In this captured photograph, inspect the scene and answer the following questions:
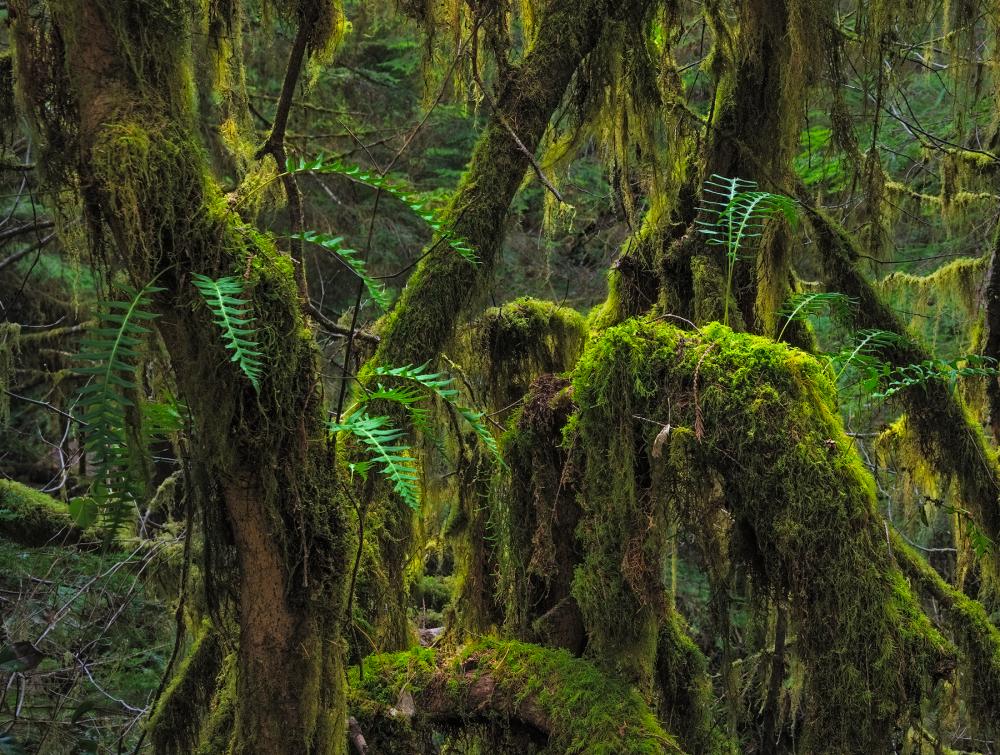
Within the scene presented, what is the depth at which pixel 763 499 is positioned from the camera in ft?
6.50

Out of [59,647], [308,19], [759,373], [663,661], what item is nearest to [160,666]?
[59,647]

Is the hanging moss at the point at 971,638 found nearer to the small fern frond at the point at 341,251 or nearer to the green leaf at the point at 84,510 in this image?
the small fern frond at the point at 341,251

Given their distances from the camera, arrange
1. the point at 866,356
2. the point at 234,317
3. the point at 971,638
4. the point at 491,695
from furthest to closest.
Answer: the point at 971,638, the point at 866,356, the point at 491,695, the point at 234,317

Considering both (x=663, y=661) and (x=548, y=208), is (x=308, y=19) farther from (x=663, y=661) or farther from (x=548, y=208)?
(x=663, y=661)

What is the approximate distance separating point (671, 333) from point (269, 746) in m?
1.45

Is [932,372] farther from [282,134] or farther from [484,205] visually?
[282,134]

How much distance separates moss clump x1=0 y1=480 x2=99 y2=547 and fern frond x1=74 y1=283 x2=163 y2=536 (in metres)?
3.81

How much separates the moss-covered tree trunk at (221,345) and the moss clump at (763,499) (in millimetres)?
799

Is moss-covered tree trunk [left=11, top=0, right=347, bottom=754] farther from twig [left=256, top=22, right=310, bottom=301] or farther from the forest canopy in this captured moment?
twig [left=256, top=22, right=310, bottom=301]

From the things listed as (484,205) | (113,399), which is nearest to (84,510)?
(113,399)

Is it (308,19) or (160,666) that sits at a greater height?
(308,19)

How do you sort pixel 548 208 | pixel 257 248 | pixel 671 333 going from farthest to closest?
1. pixel 548 208
2. pixel 671 333
3. pixel 257 248

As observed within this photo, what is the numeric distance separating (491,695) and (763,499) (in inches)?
43.5

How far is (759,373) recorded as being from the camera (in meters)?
2.03
